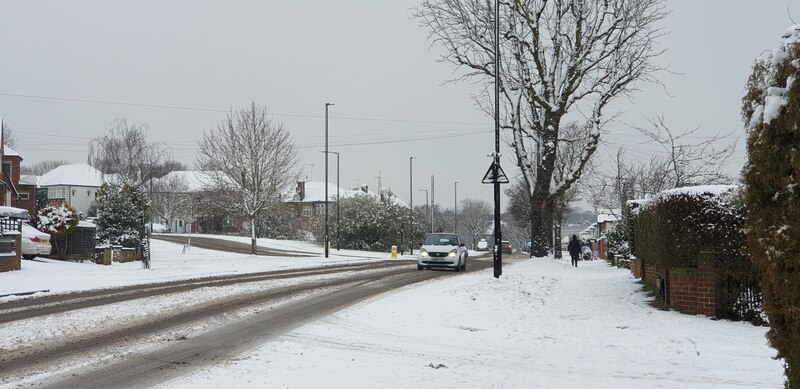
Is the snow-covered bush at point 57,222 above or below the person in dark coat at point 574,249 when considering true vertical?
above

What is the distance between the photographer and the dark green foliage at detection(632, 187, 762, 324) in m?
11.8

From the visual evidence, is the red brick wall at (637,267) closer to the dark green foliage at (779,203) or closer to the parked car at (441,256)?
the parked car at (441,256)

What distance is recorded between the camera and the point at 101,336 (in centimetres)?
971

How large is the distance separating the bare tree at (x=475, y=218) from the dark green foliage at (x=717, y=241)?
123 m

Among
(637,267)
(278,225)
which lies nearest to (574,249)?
(637,267)

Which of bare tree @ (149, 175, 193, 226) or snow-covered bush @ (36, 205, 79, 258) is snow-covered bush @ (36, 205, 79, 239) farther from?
bare tree @ (149, 175, 193, 226)

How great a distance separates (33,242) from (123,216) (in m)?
8.18

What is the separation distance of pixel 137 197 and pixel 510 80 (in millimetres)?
19463

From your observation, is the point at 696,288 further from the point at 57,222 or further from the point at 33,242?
the point at 57,222

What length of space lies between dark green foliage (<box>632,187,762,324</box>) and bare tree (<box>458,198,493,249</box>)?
123 meters

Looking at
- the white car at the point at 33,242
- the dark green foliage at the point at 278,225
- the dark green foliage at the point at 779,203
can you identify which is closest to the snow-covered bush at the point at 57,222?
the white car at the point at 33,242

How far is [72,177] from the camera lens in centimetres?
10031

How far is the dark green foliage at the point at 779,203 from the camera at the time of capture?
4.42 metres

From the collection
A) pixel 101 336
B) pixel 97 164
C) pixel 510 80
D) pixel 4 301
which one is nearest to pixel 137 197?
pixel 510 80
